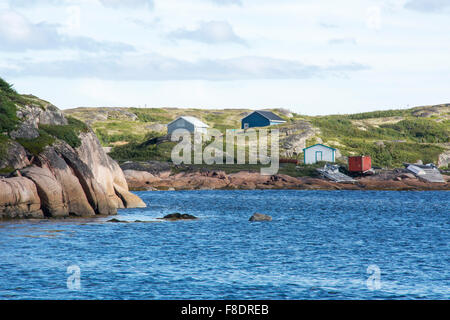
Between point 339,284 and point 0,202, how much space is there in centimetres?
2607

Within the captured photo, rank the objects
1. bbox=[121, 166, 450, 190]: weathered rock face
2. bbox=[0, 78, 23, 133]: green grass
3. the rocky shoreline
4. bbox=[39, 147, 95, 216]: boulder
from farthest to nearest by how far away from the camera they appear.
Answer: the rocky shoreline < bbox=[121, 166, 450, 190]: weathered rock face < bbox=[0, 78, 23, 133]: green grass < bbox=[39, 147, 95, 216]: boulder

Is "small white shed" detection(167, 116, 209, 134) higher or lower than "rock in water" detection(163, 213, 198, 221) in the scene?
higher

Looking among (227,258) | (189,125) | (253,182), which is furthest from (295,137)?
(227,258)

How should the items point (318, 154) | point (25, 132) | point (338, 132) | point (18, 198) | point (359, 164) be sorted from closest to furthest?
point (18, 198) → point (25, 132) → point (359, 164) → point (318, 154) → point (338, 132)

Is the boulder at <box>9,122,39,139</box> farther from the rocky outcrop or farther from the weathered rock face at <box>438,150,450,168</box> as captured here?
the weathered rock face at <box>438,150,450,168</box>

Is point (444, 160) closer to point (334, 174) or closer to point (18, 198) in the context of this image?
point (334, 174)

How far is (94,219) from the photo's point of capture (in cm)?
4734

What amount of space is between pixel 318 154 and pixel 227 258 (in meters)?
86.6

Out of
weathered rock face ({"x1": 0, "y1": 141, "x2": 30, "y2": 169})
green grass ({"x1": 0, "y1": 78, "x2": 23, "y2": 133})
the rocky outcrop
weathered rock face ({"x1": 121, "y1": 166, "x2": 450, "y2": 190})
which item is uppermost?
green grass ({"x1": 0, "y1": 78, "x2": 23, "y2": 133})

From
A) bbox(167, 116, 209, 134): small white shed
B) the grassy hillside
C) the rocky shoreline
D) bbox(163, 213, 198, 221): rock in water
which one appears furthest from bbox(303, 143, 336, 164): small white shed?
bbox(163, 213, 198, 221): rock in water

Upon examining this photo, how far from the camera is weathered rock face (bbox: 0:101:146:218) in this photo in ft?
140

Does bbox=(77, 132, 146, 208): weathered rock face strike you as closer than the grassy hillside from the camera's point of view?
No

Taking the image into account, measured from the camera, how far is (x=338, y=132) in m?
144

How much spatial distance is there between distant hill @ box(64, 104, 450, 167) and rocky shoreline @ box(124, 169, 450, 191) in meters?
13.3
